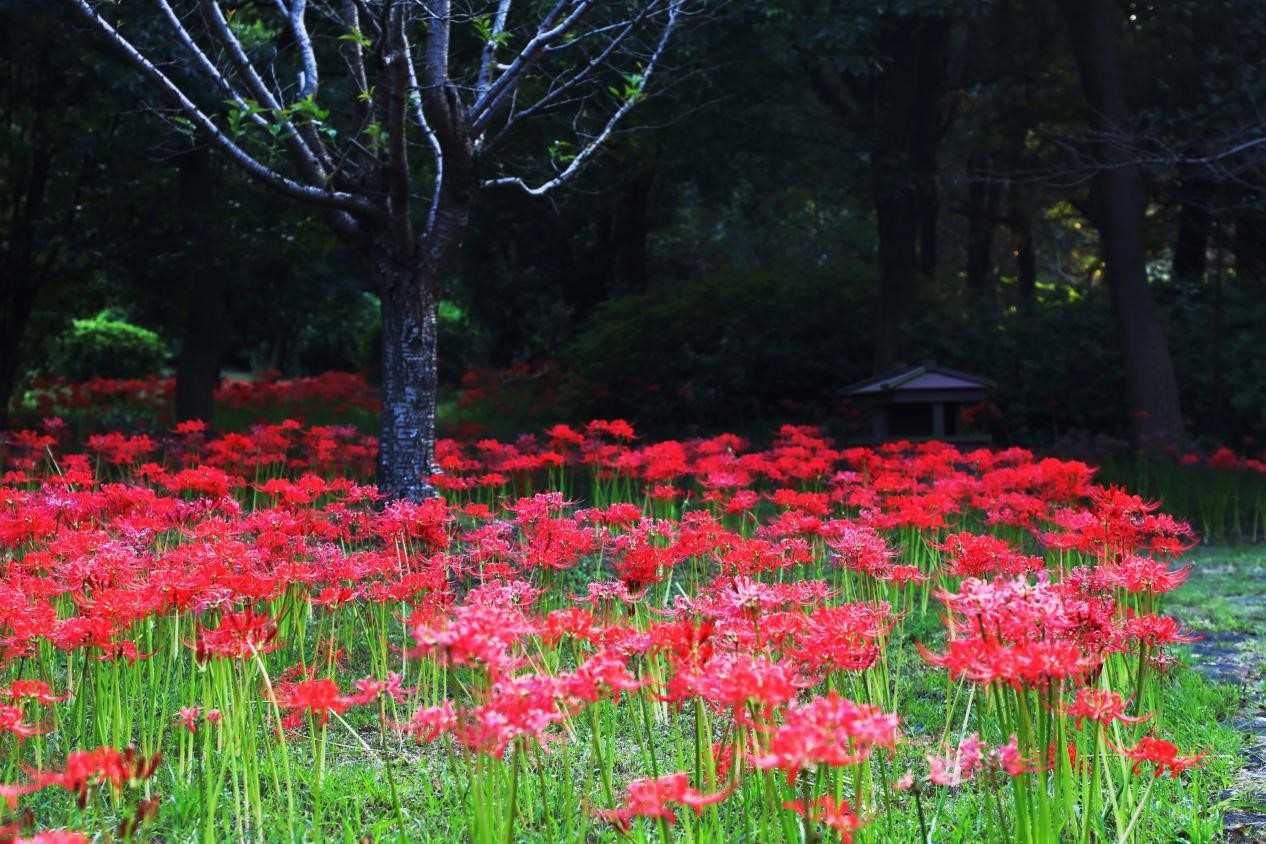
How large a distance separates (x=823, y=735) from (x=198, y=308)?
1290 cm

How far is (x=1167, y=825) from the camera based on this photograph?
11.5 feet

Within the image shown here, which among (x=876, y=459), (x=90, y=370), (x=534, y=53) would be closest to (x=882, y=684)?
(x=876, y=459)

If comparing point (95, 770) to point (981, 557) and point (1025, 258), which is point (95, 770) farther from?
point (1025, 258)

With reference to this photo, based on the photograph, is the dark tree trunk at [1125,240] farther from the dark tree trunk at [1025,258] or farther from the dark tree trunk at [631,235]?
the dark tree trunk at [1025,258]

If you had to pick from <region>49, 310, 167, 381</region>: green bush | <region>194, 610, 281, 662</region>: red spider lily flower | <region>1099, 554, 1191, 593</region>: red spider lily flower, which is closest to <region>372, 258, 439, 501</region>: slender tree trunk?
<region>194, 610, 281, 662</region>: red spider lily flower

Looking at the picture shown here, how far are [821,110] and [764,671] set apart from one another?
16102mm

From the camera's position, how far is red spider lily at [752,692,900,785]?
75.4 inches

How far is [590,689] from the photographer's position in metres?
2.18

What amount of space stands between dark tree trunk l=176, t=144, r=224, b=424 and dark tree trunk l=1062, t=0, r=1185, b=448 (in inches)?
383

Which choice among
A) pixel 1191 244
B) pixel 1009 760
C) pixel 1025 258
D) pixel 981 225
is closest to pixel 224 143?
pixel 1009 760

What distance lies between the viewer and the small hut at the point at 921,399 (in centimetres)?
1180

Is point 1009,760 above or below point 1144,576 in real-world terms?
below

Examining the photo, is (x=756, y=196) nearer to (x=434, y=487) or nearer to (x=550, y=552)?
(x=434, y=487)

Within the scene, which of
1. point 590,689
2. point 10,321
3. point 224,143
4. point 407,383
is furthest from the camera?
point 10,321
